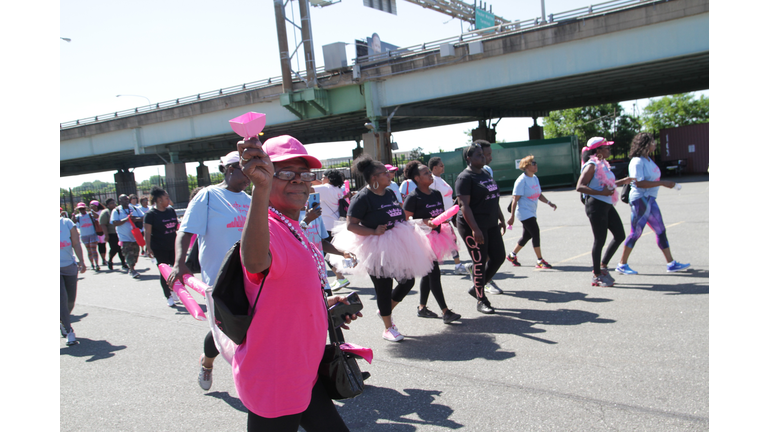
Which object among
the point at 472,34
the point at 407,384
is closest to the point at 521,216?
the point at 407,384

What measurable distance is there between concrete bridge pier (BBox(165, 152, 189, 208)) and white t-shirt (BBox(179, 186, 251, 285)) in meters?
29.3

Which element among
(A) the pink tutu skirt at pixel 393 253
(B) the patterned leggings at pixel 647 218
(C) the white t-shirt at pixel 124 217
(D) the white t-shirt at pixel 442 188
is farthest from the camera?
(C) the white t-shirt at pixel 124 217

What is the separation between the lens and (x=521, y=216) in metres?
8.55

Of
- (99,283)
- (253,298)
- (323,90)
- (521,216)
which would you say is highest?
(323,90)

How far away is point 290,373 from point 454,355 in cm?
306

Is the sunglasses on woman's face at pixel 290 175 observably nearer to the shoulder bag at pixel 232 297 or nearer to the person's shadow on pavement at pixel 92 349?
the shoulder bag at pixel 232 297

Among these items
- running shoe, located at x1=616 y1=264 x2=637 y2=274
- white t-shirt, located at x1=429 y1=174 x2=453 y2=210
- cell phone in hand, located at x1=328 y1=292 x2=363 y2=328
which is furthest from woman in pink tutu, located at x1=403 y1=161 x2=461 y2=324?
cell phone in hand, located at x1=328 y1=292 x2=363 y2=328

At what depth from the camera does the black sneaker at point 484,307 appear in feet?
20.4

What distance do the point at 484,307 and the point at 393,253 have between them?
5.92ft

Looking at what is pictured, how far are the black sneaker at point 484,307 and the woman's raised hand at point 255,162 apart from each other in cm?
493

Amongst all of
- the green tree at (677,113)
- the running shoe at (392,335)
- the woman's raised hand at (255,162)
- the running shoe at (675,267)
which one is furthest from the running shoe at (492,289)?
the green tree at (677,113)

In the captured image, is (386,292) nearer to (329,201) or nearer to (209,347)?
(209,347)

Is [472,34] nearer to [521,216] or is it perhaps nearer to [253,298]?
[521,216]

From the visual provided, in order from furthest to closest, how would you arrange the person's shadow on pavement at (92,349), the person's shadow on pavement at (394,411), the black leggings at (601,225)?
the black leggings at (601,225) < the person's shadow on pavement at (92,349) < the person's shadow on pavement at (394,411)
